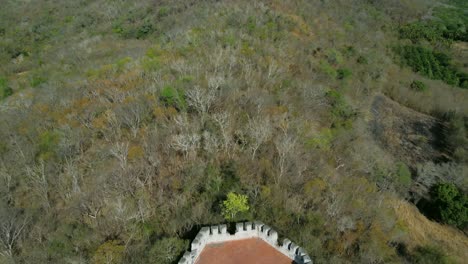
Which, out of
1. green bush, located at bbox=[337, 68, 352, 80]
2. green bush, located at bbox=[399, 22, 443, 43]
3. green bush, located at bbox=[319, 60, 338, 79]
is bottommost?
green bush, located at bbox=[399, 22, 443, 43]

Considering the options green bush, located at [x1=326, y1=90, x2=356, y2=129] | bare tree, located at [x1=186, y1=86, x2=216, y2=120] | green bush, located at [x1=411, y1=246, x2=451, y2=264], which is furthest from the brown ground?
green bush, located at [x1=326, y1=90, x2=356, y2=129]

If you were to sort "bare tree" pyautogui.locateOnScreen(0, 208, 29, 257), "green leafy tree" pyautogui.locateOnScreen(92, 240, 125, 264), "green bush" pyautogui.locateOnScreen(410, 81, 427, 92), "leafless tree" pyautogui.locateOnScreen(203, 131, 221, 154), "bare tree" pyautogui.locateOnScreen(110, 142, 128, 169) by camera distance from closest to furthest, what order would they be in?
"green leafy tree" pyautogui.locateOnScreen(92, 240, 125, 264) → "bare tree" pyautogui.locateOnScreen(0, 208, 29, 257) → "bare tree" pyautogui.locateOnScreen(110, 142, 128, 169) → "leafless tree" pyautogui.locateOnScreen(203, 131, 221, 154) → "green bush" pyautogui.locateOnScreen(410, 81, 427, 92)

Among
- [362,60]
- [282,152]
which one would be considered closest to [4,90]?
[282,152]

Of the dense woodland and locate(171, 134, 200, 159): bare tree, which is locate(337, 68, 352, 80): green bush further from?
locate(171, 134, 200, 159): bare tree

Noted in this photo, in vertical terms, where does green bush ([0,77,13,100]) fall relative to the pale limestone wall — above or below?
below

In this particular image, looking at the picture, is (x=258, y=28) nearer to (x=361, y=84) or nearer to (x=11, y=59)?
(x=361, y=84)

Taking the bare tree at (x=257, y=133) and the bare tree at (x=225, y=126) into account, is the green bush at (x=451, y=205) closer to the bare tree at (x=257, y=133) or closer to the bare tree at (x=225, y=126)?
the bare tree at (x=257, y=133)
